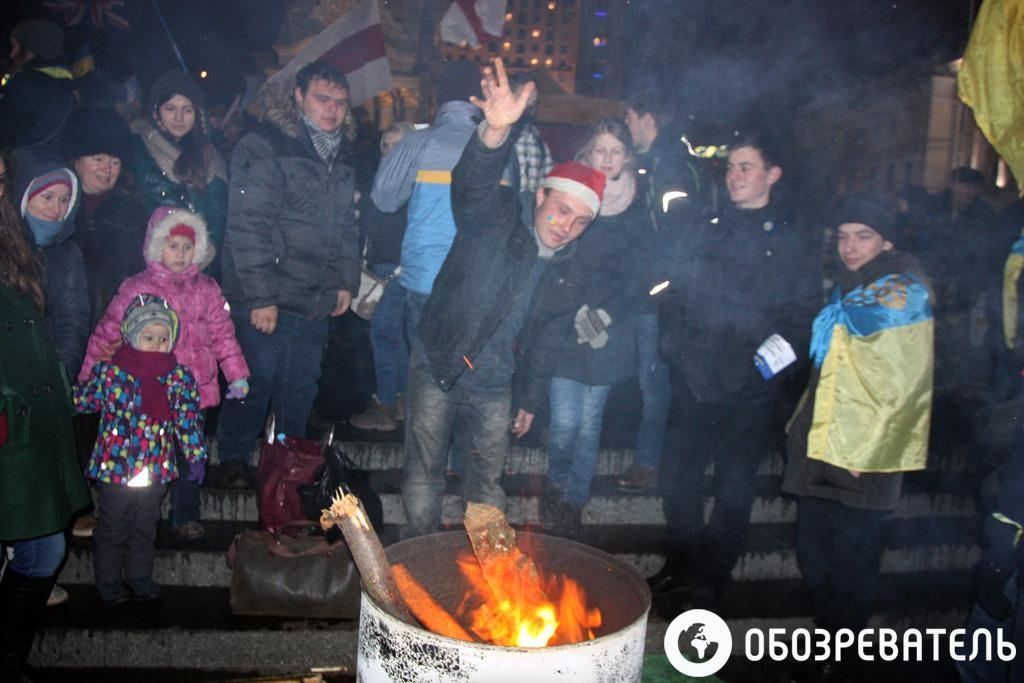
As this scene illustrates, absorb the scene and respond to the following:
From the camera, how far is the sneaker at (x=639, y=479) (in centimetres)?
538

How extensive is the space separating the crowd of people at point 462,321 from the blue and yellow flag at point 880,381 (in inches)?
0.5

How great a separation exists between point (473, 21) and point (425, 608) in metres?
6.68

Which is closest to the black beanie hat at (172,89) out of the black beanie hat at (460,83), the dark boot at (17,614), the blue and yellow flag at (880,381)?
the black beanie hat at (460,83)

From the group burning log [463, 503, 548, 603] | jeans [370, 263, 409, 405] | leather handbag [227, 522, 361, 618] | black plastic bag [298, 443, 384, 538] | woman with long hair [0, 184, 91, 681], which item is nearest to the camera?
burning log [463, 503, 548, 603]

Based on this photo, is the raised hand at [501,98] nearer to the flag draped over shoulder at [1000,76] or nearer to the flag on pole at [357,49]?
the flag draped over shoulder at [1000,76]

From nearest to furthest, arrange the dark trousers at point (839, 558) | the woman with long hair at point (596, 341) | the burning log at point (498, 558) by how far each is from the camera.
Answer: the burning log at point (498, 558) < the dark trousers at point (839, 558) < the woman with long hair at point (596, 341)

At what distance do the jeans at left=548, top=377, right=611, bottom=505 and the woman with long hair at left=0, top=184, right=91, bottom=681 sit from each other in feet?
8.11

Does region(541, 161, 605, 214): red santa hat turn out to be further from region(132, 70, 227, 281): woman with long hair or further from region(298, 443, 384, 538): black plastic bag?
region(132, 70, 227, 281): woman with long hair

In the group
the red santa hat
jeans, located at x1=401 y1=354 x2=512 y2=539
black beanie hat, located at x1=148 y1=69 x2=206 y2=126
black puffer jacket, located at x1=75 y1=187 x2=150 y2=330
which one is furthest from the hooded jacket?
the red santa hat

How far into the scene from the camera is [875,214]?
3.83 meters

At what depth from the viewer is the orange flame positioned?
2.54 metres

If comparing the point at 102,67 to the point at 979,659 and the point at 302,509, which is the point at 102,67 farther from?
the point at 979,659

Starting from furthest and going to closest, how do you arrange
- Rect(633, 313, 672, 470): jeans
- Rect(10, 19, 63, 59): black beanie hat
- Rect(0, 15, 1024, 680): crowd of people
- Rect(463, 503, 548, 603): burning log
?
1. Rect(633, 313, 672, 470): jeans
2. Rect(10, 19, 63, 59): black beanie hat
3. Rect(0, 15, 1024, 680): crowd of people
4. Rect(463, 503, 548, 603): burning log

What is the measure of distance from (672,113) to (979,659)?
3842 mm
